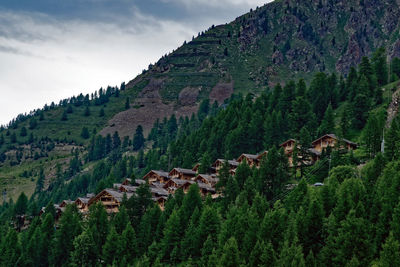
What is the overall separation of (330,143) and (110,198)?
58.8 metres

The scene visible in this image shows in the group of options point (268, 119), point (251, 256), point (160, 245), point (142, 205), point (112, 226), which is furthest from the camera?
point (268, 119)

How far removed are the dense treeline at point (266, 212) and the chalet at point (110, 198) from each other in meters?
11.1

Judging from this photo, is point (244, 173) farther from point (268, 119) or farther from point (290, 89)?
point (290, 89)

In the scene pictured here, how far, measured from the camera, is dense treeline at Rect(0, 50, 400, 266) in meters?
73.9

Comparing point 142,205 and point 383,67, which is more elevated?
point 383,67

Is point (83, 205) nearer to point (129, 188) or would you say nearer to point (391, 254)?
point (129, 188)

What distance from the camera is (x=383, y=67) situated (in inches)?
6914

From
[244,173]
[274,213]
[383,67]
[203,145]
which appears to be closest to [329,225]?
[274,213]

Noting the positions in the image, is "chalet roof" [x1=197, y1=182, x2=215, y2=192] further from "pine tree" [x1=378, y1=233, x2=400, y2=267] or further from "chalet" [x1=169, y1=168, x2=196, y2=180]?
"pine tree" [x1=378, y1=233, x2=400, y2=267]

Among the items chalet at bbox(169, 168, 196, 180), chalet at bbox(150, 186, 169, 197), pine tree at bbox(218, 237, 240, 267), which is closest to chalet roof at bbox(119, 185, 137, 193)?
chalet at bbox(150, 186, 169, 197)

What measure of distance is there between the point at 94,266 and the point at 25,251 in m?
18.5

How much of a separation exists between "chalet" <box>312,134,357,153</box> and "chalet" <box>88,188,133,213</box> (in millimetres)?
49978

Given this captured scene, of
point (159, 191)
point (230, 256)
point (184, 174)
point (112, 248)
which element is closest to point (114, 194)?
point (159, 191)

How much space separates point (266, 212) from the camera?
86375mm
